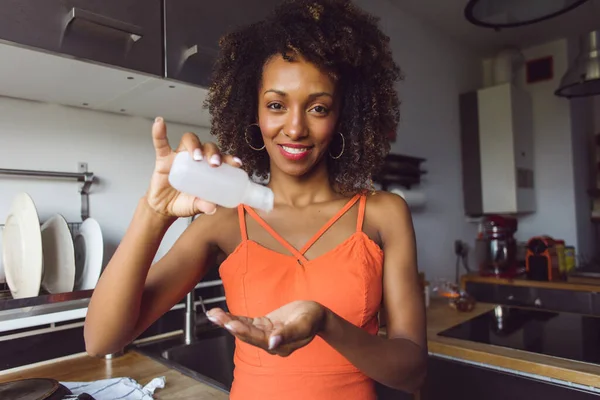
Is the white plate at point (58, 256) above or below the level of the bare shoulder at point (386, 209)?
below

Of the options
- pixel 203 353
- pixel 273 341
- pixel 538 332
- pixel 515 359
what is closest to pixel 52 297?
pixel 203 353

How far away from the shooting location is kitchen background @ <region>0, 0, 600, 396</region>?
4.21 feet

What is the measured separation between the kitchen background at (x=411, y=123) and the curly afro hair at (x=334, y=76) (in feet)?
0.91

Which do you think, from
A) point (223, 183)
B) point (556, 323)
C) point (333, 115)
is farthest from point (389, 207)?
point (556, 323)

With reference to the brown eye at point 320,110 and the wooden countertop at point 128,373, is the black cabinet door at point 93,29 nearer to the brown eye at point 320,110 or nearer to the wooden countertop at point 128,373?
the brown eye at point 320,110

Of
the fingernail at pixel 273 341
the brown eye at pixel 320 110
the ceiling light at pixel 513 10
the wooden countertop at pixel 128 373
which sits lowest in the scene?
the wooden countertop at pixel 128 373

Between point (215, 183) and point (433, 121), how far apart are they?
260cm

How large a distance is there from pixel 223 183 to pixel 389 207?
0.44 meters

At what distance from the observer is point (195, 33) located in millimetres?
1272

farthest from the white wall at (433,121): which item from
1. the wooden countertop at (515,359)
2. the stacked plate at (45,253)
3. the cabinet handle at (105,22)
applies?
the stacked plate at (45,253)

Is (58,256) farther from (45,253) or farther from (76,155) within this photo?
(76,155)

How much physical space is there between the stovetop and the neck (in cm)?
96

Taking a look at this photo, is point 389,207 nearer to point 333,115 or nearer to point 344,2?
point 333,115

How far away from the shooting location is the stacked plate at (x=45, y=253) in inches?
44.9
